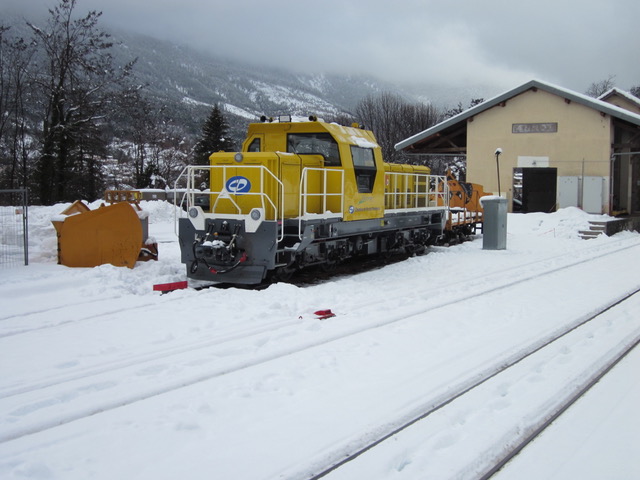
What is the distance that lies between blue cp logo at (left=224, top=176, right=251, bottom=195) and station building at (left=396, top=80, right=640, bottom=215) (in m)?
17.1

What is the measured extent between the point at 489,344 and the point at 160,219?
17955 millimetres

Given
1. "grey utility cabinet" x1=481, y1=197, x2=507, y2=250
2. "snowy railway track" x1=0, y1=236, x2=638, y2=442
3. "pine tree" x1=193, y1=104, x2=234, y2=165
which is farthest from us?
"pine tree" x1=193, y1=104, x2=234, y2=165

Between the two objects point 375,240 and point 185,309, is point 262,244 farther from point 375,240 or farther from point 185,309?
point 375,240

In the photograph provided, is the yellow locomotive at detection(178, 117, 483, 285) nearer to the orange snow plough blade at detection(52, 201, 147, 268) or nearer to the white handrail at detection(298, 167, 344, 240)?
the white handrail at detection(298, 167, 344, 240)

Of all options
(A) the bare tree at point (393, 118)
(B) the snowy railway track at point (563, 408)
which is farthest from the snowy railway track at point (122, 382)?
(A) the bare tree at point (393, 118)

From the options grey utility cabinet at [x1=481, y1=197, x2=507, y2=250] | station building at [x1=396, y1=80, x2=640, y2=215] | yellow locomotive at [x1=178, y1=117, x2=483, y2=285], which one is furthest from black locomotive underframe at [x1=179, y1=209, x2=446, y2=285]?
station building at [x1=396, y1=80, x2=640, y2=215]

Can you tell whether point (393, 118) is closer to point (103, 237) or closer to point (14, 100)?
point (14, 100)

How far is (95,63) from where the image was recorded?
90.0ft

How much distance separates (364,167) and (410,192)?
3.42 m

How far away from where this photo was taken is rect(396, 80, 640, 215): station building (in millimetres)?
25750

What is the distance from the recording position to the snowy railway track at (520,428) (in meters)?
3.81

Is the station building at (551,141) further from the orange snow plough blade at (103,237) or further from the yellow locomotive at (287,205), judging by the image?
the orange snow plough blade at (103,237)

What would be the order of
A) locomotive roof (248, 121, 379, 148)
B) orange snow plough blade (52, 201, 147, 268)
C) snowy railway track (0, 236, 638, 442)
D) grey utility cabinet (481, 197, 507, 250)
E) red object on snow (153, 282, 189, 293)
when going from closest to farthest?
snowy railway track (0, 236, 638, 442), red object on snow (153, 282, 189, 293), orange snow plough blade (52, 201, 147, 268), locomotive roof (248, 121, 379, 148), grey utility cabinet (481, 197, 507, 250)

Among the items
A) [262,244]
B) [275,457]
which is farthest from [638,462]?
[262,244]
